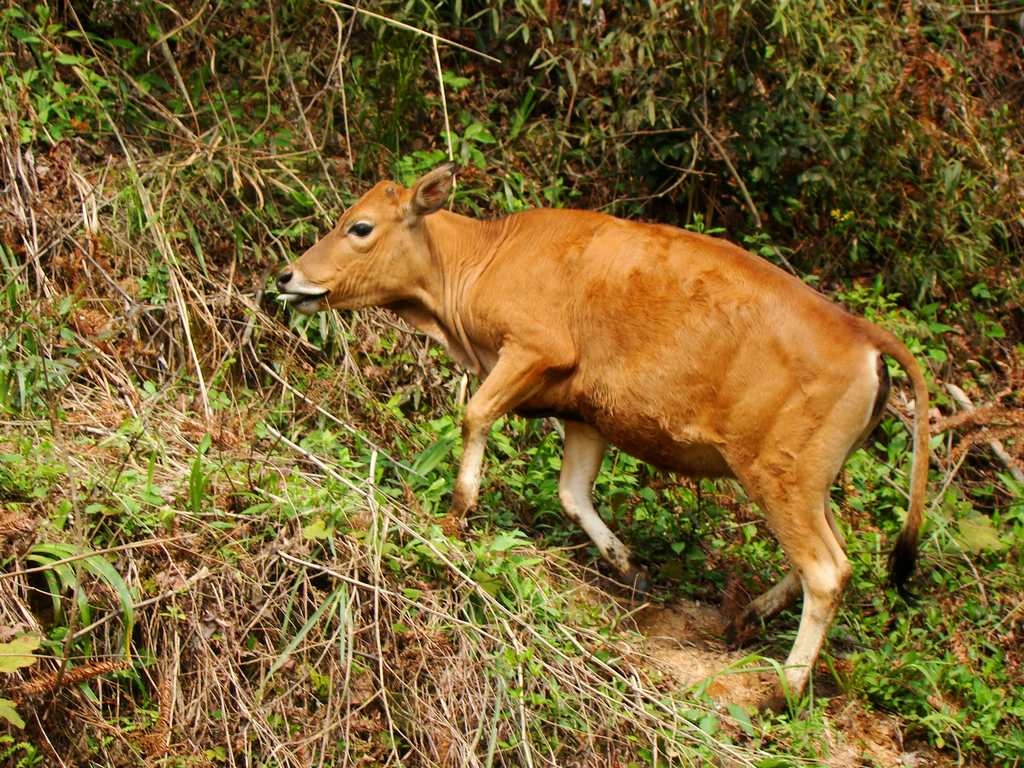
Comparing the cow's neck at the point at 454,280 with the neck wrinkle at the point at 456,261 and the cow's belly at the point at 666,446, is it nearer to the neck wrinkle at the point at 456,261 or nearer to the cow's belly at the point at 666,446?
the neck wrinkle at the point at 456,261

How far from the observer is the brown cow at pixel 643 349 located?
7133mm

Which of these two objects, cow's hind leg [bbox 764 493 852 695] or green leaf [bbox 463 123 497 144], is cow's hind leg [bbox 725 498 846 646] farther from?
green leaf [bbox 463 123 497 144]

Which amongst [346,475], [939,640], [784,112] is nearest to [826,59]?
[784,112]

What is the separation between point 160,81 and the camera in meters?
9.89

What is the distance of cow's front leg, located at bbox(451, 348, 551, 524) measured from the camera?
25.0 feet

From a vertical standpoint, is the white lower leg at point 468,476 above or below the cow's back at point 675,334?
below

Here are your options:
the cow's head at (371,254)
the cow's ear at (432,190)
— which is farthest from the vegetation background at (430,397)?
the cow's ear at (432,190)

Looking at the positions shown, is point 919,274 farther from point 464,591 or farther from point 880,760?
point 464,591

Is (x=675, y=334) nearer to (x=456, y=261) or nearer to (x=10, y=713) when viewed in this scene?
(x=456, y=261)

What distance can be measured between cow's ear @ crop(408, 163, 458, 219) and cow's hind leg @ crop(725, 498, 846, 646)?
2.70m

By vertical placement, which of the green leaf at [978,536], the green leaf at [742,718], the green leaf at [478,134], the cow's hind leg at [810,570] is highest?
the green leaf at [478,134]

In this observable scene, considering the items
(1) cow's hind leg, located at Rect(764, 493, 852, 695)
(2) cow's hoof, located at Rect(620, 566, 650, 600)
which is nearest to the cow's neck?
(2) cow's hoof, located at Rect(620, 566, 650, 600)

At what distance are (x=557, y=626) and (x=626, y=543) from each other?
1.62 metres

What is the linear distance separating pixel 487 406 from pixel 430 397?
5.37 ft
